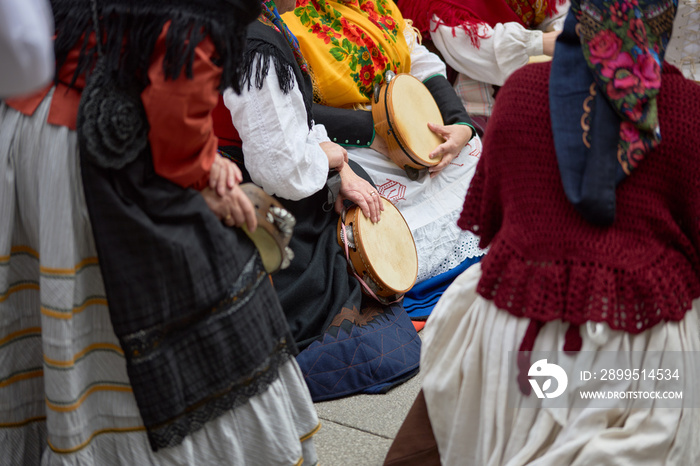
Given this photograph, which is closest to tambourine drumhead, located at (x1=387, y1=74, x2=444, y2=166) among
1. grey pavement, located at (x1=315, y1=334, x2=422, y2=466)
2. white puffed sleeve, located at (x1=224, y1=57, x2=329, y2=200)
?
white puffed sleeve, located at (x1=224, y1=57, x2=329, y2=200)

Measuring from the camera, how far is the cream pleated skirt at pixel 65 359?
153 centimetres

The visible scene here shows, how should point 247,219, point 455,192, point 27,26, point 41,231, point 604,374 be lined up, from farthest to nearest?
1. point 455,192
2. point 247,219
3. point 604,374
4. point 41,231
5. point 27,26

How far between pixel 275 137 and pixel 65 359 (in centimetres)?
121

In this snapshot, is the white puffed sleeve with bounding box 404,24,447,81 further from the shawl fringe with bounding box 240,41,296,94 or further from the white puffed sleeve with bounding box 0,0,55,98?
the white puffed sleeve with bounding box 0,0,55,98

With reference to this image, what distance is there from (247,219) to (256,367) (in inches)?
14.7

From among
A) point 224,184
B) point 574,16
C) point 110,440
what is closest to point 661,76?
point 574,16

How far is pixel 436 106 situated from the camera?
3.71 m

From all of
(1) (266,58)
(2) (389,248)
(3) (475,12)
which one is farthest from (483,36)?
(1) (266,58)

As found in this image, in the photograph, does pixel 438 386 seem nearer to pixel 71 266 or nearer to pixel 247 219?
pixel 247 219

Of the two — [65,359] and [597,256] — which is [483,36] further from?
[65,359]

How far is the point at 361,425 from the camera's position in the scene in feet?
8.19

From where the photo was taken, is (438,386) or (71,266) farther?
(438,386)

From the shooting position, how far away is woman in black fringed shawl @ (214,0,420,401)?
248cm

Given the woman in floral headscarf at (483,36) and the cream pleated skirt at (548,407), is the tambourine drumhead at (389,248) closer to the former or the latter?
the cream pleated skirt at (548,407)
